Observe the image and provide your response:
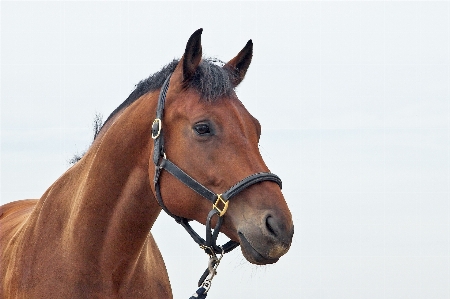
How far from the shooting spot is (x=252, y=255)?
3971mm

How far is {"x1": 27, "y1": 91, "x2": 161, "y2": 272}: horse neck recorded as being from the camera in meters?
4.68

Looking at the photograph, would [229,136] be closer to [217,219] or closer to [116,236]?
[217,219]

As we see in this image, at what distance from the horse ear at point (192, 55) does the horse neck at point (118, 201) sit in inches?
14.8

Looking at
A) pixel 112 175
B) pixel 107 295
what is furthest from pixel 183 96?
pixel 107 295

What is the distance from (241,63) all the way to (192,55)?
64 centimetres

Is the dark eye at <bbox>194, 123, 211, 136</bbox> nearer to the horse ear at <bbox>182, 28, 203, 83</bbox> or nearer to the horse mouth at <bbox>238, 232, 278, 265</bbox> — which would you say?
the horse ear at <bbox>182, 28, 203, 83</bbox>

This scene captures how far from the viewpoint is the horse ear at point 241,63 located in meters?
4.89

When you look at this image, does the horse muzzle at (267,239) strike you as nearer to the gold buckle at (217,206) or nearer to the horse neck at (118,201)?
the gold buckle at (217,206)

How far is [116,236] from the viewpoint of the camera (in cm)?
470

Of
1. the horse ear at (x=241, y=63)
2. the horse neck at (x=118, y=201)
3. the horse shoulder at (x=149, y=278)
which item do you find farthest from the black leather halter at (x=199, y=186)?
the horse shoulder at (x=149, y=278)

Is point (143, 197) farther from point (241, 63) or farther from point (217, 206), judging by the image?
point (241, 63)

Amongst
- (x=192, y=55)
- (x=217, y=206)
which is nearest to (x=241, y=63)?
(x=192, y=55)

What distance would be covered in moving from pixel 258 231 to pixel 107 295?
1.42 m

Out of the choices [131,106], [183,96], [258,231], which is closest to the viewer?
[258,231]
